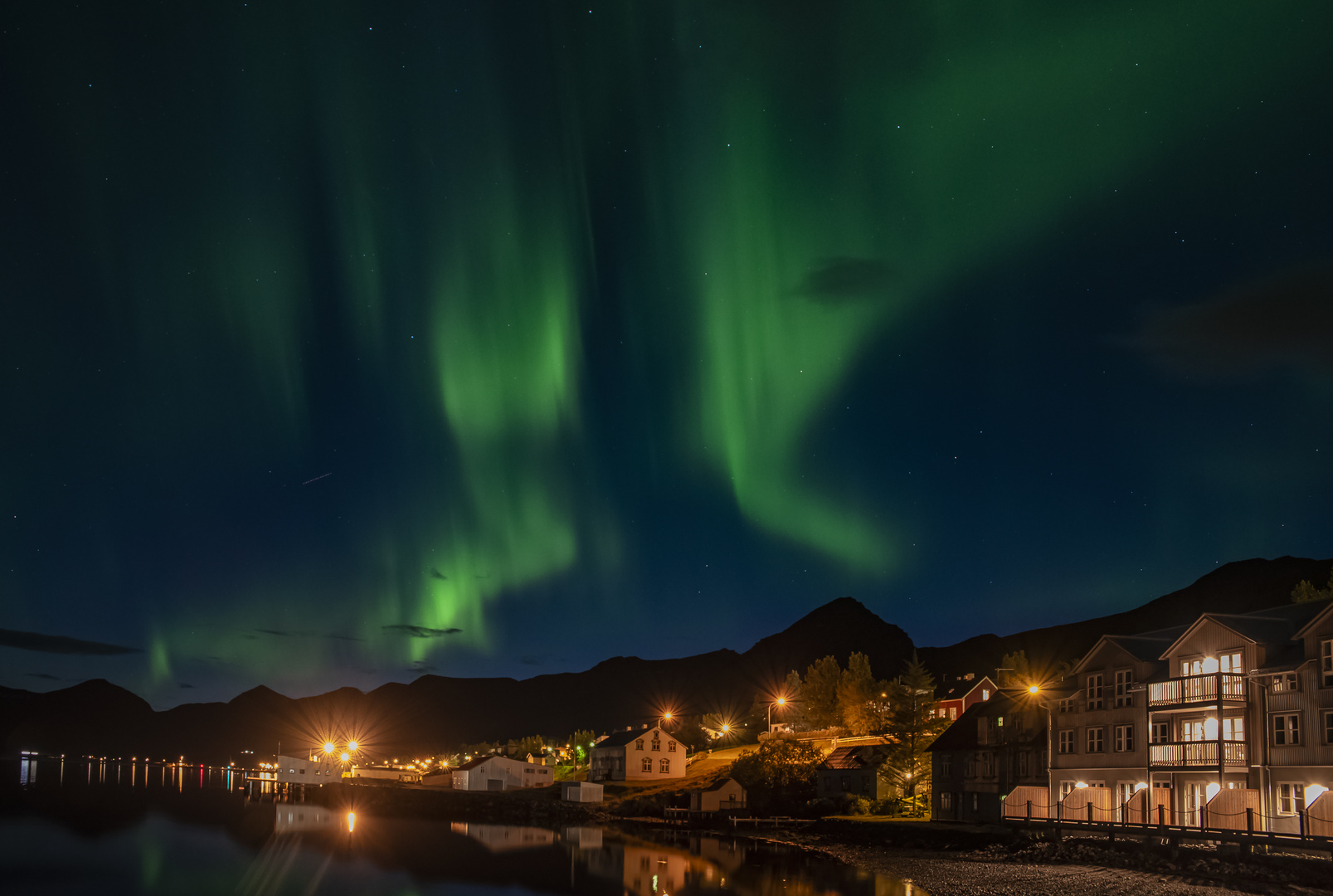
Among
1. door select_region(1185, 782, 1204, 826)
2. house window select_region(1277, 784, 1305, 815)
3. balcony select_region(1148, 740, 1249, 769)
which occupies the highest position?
balcony select_region(1148, 740, 1249, 769)

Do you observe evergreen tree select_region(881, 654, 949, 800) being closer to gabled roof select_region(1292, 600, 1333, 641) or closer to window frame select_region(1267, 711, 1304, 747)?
window frame select_region(1267, 711, 1304, 747)

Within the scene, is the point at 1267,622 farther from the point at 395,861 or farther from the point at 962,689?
the point at 962,689

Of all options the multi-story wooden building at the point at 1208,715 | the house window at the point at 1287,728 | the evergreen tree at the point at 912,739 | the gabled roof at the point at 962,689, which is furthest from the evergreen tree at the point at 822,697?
the house window at the point at 1287,728

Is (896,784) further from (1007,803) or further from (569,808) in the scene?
(569,808)

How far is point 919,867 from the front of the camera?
55.8 m

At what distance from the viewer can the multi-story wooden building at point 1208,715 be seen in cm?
4822

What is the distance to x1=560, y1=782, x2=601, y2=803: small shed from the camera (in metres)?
113

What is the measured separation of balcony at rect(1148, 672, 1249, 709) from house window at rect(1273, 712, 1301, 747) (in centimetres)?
212

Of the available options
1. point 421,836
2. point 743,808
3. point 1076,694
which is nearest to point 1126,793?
point 1076,694

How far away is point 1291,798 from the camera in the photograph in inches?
1901

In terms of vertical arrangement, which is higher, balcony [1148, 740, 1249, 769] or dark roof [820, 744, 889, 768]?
balcony [1148, 740, 1249, 769]

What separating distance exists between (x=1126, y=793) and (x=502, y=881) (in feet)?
125

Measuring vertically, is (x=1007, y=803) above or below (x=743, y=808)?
above

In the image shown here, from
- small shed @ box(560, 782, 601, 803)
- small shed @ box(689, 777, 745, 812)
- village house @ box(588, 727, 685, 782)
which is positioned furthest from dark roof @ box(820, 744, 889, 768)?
village house @ box(588, 727, 685, 782)
